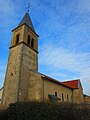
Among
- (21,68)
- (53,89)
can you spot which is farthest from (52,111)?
(53,89)

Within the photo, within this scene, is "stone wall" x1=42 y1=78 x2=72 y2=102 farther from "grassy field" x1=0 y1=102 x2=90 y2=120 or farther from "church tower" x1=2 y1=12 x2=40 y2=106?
"grassy field" x1=0 y1=102 x2=90 y2=120

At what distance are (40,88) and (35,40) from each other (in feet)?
40.4

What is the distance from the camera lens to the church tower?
72.1 ft

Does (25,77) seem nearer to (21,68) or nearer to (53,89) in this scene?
→ (21,68)

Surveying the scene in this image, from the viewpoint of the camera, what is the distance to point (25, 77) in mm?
23766

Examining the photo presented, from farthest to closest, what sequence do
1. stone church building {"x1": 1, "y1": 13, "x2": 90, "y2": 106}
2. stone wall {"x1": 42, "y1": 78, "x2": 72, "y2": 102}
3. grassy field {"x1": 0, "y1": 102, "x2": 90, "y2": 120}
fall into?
1. stone wall {"x1": 42, "y1": 78, "x2": 72, "y2": 102}
2. stone church building {"x1": 1, "y1": 13, "x2": 90, "y2": 106}
3. grassy field {"x1": 0, "y1": 102, "x2": 90, "y2": 120}

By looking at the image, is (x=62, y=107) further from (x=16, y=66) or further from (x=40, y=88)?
(x=16, y=66)

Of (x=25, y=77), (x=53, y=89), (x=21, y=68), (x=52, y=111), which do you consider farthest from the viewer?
(x=53, y=89)

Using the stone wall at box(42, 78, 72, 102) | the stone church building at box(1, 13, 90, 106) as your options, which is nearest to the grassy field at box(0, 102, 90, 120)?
the stone church building at box(1, 13, 90, 106)

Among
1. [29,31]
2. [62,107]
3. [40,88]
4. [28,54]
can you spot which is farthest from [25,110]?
[29,31]

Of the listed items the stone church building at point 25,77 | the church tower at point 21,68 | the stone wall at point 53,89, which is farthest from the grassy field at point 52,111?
the church tower at point 21,68

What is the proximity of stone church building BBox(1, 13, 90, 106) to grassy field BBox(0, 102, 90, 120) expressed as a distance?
→ 7.71 metres

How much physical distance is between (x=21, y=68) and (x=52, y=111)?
13874mm

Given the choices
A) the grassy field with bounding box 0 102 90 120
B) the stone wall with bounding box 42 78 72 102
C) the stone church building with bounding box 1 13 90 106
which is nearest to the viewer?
the grassy field with bounding box 0 102 90 120
